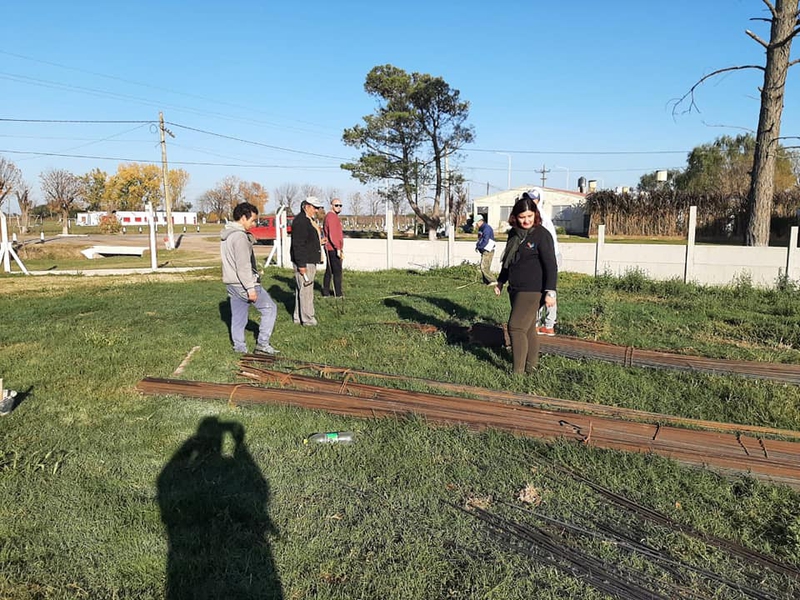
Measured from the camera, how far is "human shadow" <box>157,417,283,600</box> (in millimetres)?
2494

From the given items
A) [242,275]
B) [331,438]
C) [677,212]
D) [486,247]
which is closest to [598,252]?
[486,247]

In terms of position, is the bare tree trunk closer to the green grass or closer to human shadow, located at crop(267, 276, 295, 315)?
the green grass

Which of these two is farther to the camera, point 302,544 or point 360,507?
point 360,507

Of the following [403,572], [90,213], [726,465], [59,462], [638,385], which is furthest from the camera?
[90,213]

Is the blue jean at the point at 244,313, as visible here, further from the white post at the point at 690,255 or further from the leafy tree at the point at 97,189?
the leafy tree at the point at 97,189

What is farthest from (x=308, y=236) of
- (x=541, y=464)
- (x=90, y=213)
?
(x=90, y=213)

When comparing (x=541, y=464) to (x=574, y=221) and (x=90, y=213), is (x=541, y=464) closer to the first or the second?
(x=574, y=221)

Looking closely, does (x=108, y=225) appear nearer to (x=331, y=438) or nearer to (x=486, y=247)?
(x=486, y=247)

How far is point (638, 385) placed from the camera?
4.95m

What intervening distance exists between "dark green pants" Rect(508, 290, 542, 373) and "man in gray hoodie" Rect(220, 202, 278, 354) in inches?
108

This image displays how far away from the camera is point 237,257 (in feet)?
19.2

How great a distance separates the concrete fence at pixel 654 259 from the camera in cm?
1067

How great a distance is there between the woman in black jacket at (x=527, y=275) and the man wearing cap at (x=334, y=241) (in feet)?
14.3

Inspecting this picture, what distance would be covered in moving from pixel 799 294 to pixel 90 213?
276 ft
